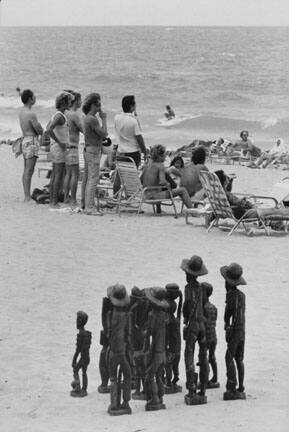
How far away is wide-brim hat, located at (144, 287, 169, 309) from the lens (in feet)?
20.3

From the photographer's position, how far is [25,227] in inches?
490

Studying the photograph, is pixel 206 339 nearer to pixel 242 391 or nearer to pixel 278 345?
pixel 242 391

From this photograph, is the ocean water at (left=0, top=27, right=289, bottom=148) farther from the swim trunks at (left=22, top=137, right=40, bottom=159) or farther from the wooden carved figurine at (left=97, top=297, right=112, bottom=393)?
the wooden carved figurine at (left=97, top=297, right=112, bottom=393)

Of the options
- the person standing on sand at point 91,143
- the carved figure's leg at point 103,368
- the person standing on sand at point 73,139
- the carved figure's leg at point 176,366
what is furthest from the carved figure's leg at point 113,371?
the person standing on sand at point 73,139

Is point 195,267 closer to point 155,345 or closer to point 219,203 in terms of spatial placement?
point 155,345

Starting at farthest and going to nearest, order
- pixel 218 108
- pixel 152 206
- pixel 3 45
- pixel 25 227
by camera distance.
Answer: pixel 3 45, pixel 218 108, pixel 152 206, pixel 25 227

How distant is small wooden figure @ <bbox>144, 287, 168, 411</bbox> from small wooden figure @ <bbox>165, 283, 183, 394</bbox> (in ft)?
0.47

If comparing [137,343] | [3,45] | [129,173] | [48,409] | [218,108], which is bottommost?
[48,409]

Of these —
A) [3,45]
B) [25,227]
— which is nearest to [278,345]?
[25,227]

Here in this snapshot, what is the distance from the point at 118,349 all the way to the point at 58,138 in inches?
302

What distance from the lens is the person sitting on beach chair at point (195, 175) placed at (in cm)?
1363

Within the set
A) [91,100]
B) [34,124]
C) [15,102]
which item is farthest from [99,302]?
[15,102]

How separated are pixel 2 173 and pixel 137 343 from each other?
1279cm

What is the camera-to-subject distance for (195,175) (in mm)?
13727
